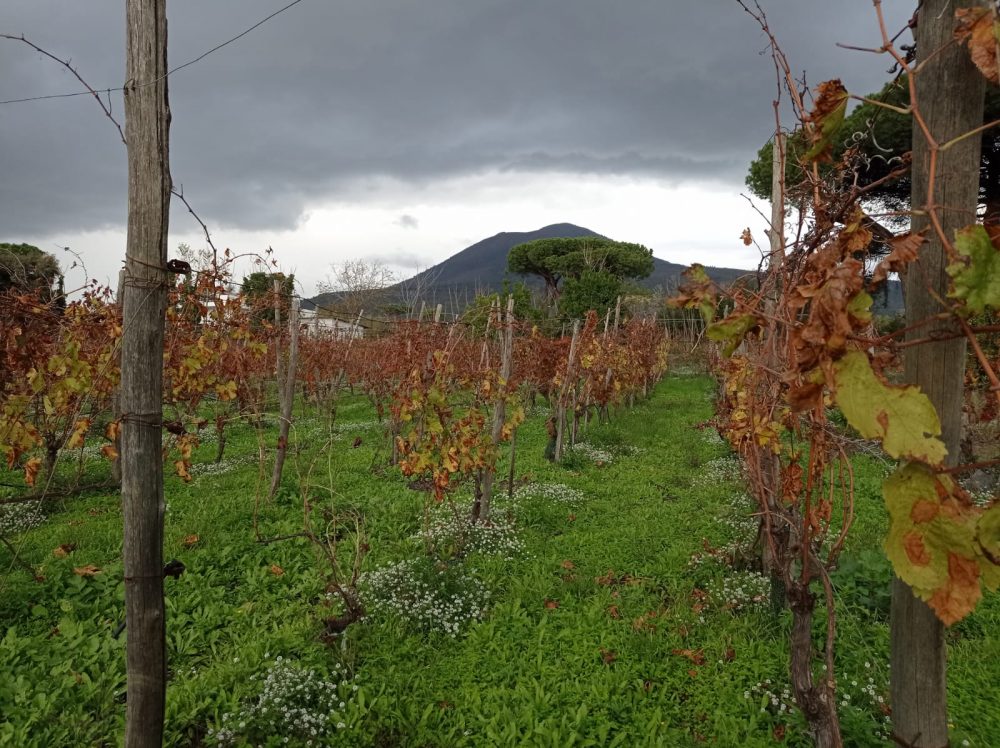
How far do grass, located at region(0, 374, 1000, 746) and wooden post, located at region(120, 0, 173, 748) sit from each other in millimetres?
1080

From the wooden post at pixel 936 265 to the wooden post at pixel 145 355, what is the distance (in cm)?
228

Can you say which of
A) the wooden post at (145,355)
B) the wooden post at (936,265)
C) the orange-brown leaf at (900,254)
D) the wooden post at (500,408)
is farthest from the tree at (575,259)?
the orange-brown leaf at (900,254)

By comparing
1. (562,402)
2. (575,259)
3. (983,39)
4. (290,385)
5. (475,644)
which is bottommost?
(475,644)

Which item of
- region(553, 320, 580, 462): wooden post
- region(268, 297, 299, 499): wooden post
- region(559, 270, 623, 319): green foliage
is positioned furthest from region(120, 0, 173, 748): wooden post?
region(559, 270, 623, 319): green foliage

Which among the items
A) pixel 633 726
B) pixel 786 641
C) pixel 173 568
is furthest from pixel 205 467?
pixel 786 641

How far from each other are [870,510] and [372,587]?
17.9ft

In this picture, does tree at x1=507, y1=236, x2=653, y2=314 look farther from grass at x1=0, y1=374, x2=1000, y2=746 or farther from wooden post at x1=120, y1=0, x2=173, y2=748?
wooden post at x1=120, y1=0, x2=173, y2=748

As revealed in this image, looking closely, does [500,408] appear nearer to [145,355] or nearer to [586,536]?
[586,536]

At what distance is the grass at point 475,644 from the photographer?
3.00 m

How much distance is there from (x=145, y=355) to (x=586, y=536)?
451cm

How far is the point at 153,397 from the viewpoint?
2.05 meters

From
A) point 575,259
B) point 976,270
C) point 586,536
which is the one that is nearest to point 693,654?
point 586,536

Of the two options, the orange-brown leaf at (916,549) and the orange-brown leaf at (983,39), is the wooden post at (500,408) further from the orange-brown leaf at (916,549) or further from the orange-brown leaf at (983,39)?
the orange-brown leaf at (983,39)

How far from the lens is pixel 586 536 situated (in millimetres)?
5582
